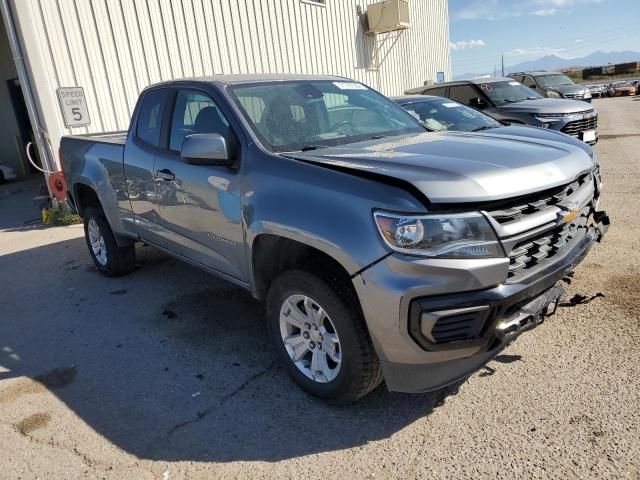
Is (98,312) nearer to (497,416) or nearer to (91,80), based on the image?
(497,416)

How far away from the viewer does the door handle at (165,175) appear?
3853mm

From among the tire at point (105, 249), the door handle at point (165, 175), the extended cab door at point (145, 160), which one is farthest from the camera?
the tire at point (105, 249)

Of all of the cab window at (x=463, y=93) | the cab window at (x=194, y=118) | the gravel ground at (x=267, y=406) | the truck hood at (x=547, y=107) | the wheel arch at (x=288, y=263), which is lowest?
the gravel ground at (x=267, y=406)

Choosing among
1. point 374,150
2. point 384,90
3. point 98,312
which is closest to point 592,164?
point 374,150

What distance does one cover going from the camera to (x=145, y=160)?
13.9ft

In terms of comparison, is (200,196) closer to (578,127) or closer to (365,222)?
(365,222)

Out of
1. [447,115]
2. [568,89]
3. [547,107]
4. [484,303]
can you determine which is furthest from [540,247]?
[568,89]

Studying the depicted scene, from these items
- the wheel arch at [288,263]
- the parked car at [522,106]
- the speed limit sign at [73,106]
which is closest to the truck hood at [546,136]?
the wheel arch at [288,263]

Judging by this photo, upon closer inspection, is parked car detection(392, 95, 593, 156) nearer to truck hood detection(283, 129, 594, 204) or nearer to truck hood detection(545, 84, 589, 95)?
truck hood detection(283, 129, 594, 204)

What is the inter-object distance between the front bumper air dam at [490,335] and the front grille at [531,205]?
0.32m

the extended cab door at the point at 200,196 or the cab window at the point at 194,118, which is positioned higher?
the cab window at the point at 194,118

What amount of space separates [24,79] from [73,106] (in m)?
0.77

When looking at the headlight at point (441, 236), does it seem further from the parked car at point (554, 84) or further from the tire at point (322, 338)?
the parked car at point (554, 84)

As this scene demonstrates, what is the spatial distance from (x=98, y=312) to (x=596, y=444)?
13.3ft
